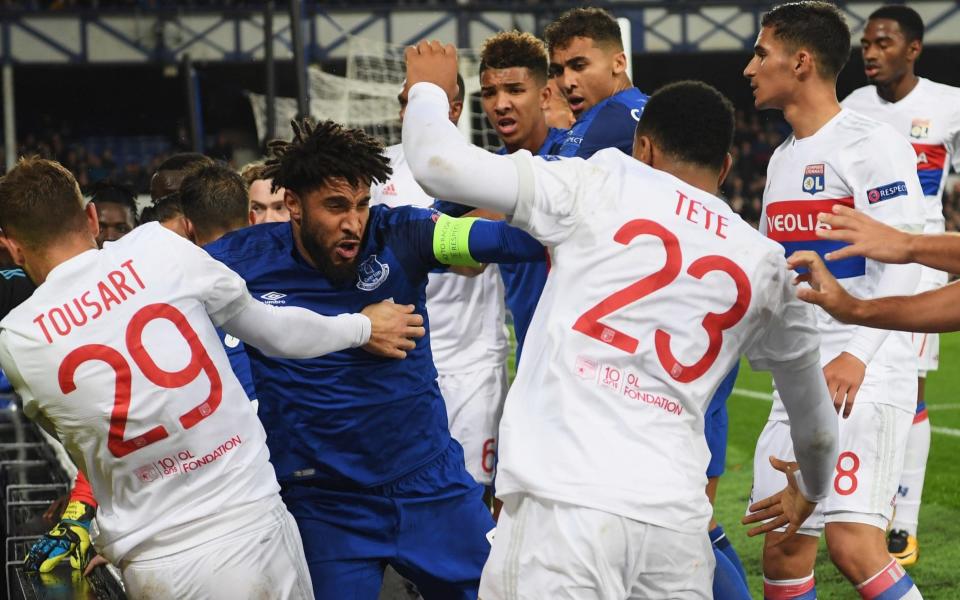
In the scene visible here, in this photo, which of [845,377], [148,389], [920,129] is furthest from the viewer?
[920,129]

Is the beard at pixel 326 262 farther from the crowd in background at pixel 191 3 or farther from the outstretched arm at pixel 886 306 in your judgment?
the crowd in background at pixel 191 3

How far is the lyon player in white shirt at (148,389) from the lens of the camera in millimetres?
3471

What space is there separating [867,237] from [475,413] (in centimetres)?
319

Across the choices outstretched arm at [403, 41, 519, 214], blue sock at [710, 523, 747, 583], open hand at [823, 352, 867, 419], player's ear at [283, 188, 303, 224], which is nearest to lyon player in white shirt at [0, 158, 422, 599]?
player's ear at [283, 188, 303, 224]

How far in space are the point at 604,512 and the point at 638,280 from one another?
562mm

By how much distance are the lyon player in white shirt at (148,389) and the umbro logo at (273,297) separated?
0.45 m

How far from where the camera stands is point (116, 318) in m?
3.48

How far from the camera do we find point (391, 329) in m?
4.00

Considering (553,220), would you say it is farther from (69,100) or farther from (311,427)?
(69,100)

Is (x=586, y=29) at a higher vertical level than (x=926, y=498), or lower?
higher

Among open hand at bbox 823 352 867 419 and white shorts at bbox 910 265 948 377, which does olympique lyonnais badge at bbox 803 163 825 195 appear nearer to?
open hand at bbox 823 352 867 419

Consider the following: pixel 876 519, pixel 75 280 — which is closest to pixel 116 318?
pixel 75 280

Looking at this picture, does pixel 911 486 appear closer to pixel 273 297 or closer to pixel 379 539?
pixel 379 539

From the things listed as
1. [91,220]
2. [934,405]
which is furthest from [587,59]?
[934,405]
